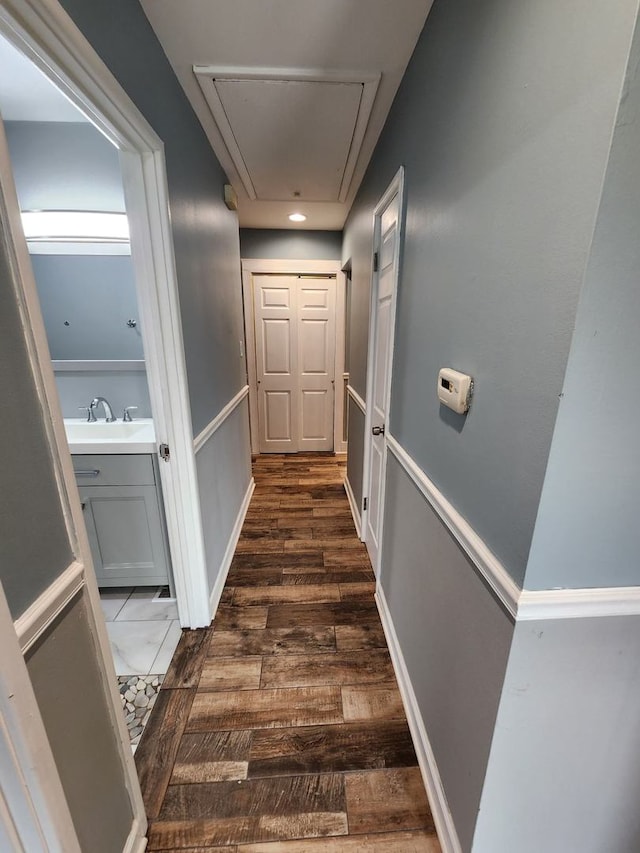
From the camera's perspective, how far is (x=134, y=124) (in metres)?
1.03

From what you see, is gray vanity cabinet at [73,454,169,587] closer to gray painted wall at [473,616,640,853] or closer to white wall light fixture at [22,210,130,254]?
white wall light fixture at [22,210,130,254]

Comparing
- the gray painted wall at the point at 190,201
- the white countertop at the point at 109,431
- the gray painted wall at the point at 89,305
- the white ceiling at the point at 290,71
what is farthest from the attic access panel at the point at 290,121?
the white countertop at the point at 109,431

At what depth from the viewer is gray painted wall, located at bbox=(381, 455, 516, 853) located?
74 centimetres

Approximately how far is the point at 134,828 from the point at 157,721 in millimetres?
370

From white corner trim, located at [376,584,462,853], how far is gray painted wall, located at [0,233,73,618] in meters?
1.20

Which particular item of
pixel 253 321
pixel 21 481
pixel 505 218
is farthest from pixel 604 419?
pixel 253 321

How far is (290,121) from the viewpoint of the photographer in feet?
5.33

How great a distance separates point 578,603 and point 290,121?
2.16m

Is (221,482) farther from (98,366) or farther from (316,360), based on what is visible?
(316,360)

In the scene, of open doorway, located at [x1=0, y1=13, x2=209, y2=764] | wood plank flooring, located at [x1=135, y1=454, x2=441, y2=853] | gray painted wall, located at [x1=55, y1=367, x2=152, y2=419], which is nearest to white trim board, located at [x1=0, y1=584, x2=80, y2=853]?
open doorway, located at [x1=0, y1=13, x2=209, y2=764]

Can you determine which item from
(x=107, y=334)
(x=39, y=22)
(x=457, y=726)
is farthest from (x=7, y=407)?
(x=107, y=334)

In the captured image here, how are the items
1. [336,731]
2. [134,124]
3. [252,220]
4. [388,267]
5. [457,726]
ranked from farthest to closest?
[252,220] → [388,267] → [336,731] → [134,124] → [457,726]

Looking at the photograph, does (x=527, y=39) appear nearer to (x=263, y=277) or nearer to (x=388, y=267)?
(x=388, y=267)

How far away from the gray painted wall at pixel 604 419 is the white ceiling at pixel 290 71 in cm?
114
